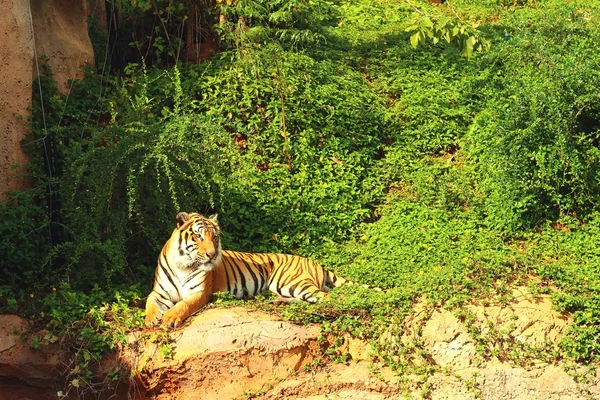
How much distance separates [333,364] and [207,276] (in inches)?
57.1

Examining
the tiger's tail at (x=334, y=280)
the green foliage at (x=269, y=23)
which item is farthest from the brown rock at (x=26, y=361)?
the green foliage at (x=269, y=23)

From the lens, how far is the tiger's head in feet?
28.2

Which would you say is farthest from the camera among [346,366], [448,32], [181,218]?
[448,32]

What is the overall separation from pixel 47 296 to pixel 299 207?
3.03 m

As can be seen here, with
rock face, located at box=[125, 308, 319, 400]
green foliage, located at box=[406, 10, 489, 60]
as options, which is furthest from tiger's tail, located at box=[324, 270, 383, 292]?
green foliage, located at box=[406, 10, 489, 60]

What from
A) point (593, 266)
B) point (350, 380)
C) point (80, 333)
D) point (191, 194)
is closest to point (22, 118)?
point (191, 194)

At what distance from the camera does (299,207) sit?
10.4 m

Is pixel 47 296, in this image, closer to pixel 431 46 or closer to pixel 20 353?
pixel 20 353

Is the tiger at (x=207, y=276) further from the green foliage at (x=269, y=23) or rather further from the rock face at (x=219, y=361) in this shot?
the green foliage at (x=269, y=23)

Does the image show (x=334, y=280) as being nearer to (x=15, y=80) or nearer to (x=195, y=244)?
(x=195, y=244)

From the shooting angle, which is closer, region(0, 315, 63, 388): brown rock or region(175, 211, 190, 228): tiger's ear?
region(0, 315, 63, 388): brown rock

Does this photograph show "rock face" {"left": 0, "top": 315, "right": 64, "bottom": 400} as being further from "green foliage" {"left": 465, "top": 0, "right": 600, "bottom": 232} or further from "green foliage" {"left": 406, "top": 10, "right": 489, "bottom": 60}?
"green foliage" {"left": 465, "top": 0, "right": 600, "bottom": 232}

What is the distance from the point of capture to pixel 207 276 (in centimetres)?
865

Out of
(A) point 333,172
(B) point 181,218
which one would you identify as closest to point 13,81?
(B) point 181,218
